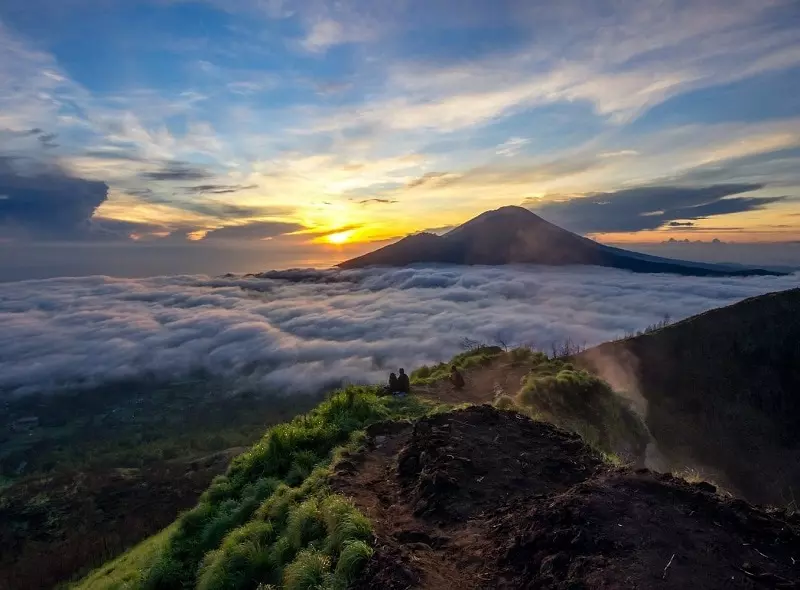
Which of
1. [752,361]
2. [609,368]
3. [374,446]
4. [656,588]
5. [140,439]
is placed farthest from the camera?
[140,439]

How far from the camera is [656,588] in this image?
6.18 m

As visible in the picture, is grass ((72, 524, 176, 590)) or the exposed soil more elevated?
the exposed soil

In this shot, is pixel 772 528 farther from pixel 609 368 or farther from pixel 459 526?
pixel 609 368

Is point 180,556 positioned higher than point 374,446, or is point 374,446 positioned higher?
point 374,446

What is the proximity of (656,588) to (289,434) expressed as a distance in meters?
11.4

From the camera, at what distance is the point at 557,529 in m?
7.57

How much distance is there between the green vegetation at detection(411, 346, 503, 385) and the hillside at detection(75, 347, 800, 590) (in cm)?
1005

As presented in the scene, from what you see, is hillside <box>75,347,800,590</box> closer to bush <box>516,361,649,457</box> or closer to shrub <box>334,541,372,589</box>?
shrub <box>334,541,372,589</box>

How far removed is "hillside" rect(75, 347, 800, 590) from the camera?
22.8ft

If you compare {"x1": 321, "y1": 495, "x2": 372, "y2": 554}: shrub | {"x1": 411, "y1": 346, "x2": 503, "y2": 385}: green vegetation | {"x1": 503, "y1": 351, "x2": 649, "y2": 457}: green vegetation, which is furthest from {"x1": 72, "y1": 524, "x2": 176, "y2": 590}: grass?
{"x1": 503, "y1": 351, "x2": 649, "y2": 457}: green vegetation

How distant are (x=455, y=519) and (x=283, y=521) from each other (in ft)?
12.6

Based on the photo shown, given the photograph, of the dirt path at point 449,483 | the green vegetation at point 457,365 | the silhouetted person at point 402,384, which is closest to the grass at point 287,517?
the dirt path at point 449,483

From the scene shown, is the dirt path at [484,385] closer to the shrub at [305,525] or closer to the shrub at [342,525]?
the shrub at [305,525]

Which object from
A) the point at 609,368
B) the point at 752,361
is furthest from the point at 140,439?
the point at 752,361
